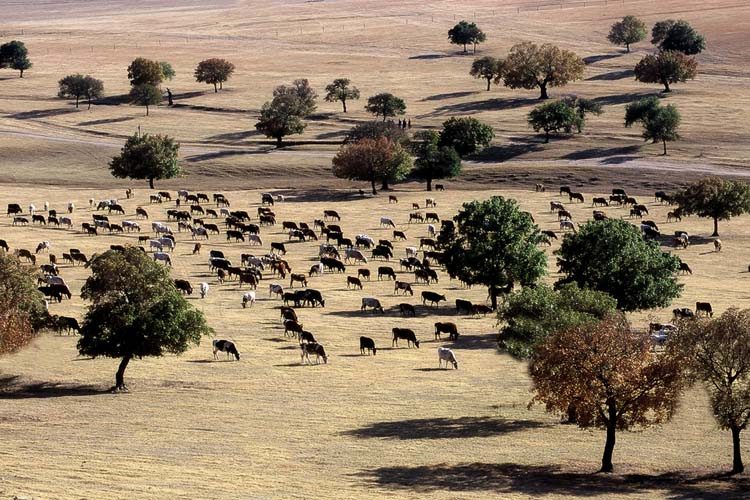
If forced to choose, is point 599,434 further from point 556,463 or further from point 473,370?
point 473,370

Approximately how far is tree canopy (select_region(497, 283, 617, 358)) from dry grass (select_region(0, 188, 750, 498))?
256cm

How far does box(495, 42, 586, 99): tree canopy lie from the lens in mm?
156375

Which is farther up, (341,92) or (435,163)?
(341,92)

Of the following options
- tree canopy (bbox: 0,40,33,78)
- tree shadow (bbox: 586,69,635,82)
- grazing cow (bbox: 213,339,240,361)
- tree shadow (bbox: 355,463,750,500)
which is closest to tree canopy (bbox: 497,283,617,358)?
tree shadow (bbox: 355,463,750,500)

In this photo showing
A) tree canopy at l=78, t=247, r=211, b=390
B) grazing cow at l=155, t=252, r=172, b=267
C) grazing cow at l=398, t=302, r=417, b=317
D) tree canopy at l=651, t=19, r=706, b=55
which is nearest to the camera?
tree canopy at l=78, t=247, r=211, b=390

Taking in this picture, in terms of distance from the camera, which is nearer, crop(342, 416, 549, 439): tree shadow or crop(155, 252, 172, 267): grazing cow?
crop(342, 416, 549, 439): tree shadow

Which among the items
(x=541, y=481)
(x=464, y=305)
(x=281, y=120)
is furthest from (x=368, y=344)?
(x=281, y=120)

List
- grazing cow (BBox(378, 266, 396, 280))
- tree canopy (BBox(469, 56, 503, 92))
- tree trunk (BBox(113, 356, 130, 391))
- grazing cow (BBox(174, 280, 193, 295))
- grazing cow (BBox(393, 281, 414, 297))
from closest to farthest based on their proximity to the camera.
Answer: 1. tree trunk (BBox(113, 356, 130, 391))
2. grazing cow (BBox(174, 280, 193, 295))
3. grazing cow (BBox(393, 281, 414, 297))
4. grazing cow (BBox(378, 266, 396, 280))
5. tree canopy (BBox(469, 56, 503, 92))

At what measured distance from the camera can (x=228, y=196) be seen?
112188 mm

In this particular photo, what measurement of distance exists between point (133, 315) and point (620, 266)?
24.3m

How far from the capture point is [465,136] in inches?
5049

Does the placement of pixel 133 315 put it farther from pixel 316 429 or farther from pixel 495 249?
pixel 495 249

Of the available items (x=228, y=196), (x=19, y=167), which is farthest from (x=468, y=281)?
(x=19, y=167)

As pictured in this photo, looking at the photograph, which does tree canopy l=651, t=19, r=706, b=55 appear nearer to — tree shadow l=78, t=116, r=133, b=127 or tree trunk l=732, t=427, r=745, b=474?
tree shadow l=78, t=116, r=133, b=127
